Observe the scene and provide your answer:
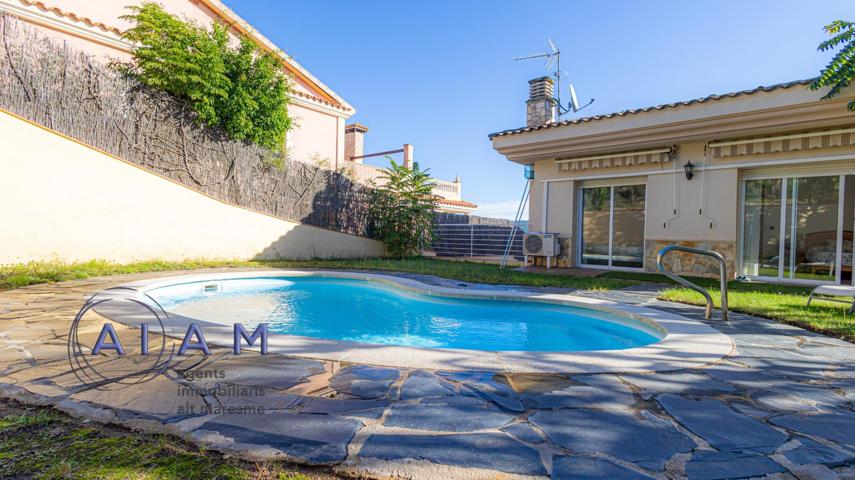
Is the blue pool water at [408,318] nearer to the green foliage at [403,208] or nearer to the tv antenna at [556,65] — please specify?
the green foliage at [403,208]

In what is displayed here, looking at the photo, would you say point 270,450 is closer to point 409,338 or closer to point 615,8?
point 409,338

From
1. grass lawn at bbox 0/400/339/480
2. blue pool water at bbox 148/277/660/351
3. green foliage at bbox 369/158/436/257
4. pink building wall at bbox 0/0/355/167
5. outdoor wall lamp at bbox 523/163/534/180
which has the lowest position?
blue pool water at bbox 148/277/660/351

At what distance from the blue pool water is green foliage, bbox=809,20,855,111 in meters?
5.49

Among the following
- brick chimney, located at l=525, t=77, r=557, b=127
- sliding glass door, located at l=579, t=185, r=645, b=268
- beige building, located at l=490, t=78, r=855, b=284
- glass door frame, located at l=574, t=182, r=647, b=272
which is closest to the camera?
beige building, located at l=490, t=78, r=855, b=284

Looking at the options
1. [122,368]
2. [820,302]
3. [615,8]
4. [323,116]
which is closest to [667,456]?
[122,368]

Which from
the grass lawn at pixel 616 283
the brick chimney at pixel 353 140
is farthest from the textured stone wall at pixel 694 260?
the brick chimney at pixel 353 140

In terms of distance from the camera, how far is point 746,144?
30.8 ft

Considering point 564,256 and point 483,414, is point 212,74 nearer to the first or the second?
point 564,256

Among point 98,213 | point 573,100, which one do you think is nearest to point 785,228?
point 573,100

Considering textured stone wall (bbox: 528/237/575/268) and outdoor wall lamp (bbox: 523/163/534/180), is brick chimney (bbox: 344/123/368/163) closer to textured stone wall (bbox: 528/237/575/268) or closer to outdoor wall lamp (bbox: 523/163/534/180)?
outdoor wall lamp (bbox: 523/163/534/180)

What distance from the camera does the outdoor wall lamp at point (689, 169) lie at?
1018cm

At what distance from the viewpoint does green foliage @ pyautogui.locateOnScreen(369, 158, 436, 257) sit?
50.8ft

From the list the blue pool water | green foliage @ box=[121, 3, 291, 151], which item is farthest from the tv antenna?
the blue pool water

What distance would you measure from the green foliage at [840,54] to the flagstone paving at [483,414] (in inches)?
230
